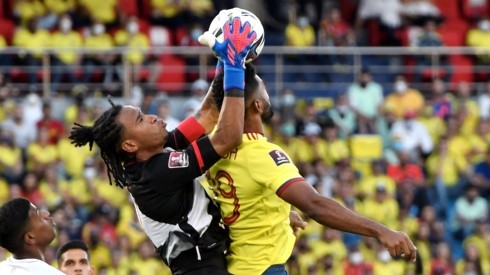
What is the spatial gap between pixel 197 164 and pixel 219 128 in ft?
0.67

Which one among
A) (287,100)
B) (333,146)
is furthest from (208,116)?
(287,100)

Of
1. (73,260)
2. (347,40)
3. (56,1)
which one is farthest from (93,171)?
(73,260)

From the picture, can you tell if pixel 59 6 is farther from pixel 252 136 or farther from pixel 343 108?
pixel 252 136

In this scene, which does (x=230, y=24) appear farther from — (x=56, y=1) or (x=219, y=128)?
(x=56, y=1)

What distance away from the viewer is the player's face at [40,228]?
695 cm

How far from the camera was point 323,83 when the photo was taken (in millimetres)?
19781

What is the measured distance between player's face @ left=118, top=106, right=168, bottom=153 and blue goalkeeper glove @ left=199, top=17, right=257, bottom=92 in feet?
1.49

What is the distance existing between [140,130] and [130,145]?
9 cm

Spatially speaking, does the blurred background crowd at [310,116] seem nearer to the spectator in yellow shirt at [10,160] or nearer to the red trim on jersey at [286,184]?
the spectator in yellow shirt at [10,160]

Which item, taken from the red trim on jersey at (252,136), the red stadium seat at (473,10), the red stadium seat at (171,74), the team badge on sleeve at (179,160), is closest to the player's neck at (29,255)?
the team badge on sleeve at (179,160)

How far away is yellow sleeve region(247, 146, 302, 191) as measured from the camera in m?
6.80

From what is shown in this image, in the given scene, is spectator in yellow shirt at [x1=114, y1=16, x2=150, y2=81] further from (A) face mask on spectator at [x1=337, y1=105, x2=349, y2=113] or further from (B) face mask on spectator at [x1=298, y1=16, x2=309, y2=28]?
(A) face mask on spectator at [x1=337, y1=105, x2=349, y2=113]

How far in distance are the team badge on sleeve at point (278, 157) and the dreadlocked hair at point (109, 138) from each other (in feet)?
2.48

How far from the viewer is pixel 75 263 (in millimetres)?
8703
